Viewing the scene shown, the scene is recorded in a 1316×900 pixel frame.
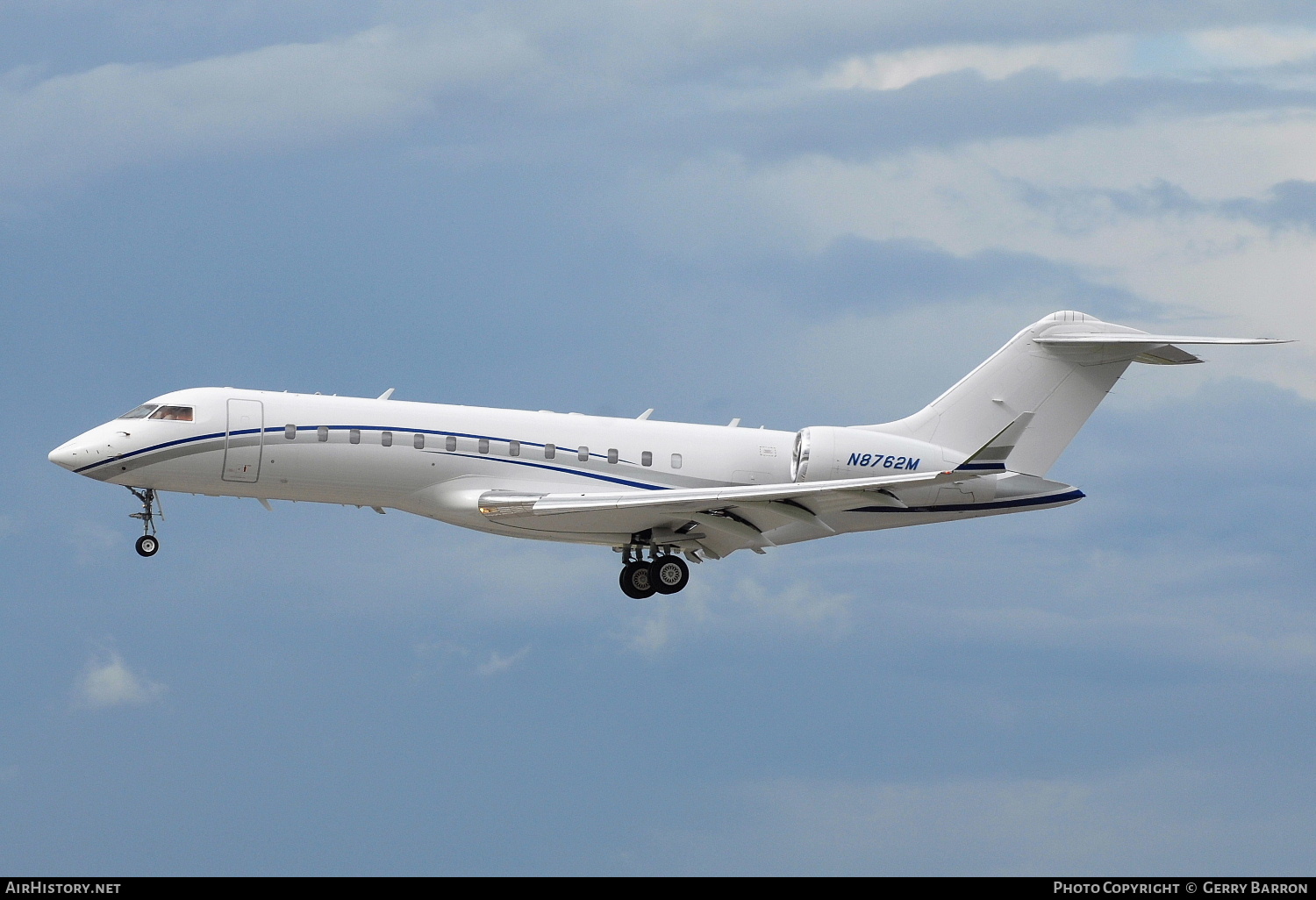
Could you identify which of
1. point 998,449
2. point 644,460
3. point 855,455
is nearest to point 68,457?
point 644,460

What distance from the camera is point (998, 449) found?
24.9 metres

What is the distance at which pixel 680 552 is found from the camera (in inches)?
1184

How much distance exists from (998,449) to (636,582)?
811cm

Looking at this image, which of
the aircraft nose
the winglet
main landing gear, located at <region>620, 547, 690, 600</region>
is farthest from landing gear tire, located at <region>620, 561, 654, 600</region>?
the aircraft nose

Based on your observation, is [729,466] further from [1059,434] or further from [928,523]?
[1059,434]

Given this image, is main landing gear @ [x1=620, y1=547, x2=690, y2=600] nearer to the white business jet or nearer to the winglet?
the white business jet

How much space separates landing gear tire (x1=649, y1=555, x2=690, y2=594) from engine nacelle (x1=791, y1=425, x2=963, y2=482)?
2780 mm

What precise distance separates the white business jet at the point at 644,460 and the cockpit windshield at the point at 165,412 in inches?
1.3

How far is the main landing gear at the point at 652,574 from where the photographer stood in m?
29.5

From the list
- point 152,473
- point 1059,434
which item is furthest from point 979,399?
point 152,473

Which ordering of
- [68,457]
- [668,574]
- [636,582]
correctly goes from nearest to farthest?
1. [68,457]
2. [668,574]
3. [636,582]

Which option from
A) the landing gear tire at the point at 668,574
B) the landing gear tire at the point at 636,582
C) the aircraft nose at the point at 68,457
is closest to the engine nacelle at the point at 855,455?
the landing gear tire at the point at 668,574

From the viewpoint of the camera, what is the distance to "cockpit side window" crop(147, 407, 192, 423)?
27328mm

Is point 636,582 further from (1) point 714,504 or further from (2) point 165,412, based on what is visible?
(2) point 165,412
